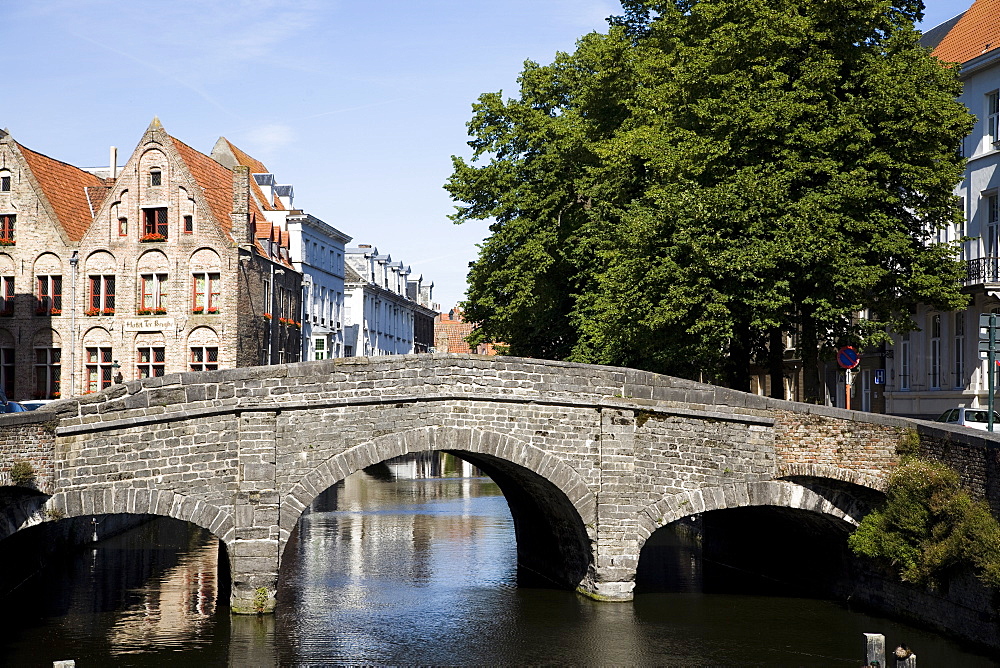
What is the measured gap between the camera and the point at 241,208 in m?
50.8

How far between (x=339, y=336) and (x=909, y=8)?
2030 inches

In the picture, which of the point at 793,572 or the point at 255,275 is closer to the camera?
the point at 793,572

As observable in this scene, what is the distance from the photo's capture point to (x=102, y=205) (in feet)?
164

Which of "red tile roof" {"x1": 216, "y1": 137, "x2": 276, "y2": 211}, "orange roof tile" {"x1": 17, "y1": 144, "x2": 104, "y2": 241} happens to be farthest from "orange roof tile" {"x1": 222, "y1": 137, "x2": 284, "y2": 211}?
"orange roof tile" {"x1": 17, "y1": 144, "x2": 104, "y2": 241}

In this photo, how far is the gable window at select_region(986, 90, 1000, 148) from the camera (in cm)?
3691

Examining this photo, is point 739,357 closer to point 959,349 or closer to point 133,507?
point 959,349

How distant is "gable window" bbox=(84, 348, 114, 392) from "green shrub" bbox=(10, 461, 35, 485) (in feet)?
97.0

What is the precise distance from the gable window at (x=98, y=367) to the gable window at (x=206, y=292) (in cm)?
420

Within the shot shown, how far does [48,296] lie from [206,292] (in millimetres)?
6643

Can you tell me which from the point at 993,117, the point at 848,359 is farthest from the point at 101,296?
the point at 993,117

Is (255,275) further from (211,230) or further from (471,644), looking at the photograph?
(471,644)

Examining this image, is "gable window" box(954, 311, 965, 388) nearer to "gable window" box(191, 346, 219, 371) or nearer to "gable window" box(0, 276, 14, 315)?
"gable window" box(191, 346, 219, 371)

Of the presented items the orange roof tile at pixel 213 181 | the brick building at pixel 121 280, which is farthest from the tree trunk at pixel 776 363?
the orange roof tile at pixel 213 181

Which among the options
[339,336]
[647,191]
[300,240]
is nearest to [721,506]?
[647,191]
